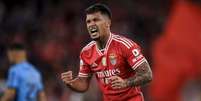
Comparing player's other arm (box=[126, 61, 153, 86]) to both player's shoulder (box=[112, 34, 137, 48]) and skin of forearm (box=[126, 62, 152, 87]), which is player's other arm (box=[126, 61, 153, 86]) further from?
player's shoulder (box=[112, 34, 137, 48])

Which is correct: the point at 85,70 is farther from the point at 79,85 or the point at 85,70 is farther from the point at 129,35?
the point at 129,35

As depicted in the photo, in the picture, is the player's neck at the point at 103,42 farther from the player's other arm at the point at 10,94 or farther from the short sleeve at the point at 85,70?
the player's other arm at the point at 10,94

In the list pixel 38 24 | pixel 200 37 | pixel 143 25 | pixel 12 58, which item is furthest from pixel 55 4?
pixel 12 58

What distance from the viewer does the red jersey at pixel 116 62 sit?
834 cm

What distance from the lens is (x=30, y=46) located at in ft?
58.8

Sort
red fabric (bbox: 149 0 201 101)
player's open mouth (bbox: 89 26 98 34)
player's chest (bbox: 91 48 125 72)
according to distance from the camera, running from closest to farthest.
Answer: player's open mouth (bbox: 89 26 98 34), player's chest (bbox: 91 48 125 72), red fabric (bbox: 149 0 201 101)

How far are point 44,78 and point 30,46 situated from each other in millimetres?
780

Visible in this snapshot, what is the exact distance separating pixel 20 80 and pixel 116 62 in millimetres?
3485

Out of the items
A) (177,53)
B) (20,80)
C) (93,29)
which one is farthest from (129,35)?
(93,29)

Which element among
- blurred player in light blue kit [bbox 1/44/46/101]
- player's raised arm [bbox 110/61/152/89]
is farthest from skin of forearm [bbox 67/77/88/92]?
blurred player in light blue kit [bbox 1/44/46/101]

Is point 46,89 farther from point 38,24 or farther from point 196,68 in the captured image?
point 196,68

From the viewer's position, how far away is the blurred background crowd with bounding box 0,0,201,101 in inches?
697

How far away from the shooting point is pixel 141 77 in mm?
8242

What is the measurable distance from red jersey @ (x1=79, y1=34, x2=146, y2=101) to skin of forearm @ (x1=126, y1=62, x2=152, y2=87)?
5cm
